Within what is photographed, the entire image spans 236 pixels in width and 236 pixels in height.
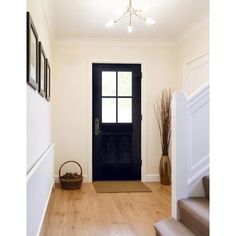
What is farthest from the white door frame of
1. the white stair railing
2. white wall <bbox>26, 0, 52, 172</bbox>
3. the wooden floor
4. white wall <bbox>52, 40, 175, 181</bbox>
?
the white stair railing

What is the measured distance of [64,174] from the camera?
5.34m

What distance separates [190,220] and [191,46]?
310cm

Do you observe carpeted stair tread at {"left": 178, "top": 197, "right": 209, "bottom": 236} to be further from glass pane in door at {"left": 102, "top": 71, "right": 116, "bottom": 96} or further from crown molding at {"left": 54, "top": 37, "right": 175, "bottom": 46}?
crown molding at {"left": 54, "top": 37, "right": 175, "bottom": 46}

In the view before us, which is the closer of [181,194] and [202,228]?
[202,228]

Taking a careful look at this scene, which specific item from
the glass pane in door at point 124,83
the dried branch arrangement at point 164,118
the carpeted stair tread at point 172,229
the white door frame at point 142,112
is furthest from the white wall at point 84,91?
the carpeted stair tread at point 172,229

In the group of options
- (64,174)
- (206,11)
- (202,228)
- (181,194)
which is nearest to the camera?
(202,228)

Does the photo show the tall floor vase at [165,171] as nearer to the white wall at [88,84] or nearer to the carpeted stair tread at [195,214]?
the white wall at [88,84]

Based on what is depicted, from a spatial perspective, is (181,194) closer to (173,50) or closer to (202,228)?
(202,228)

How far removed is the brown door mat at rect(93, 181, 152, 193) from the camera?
4.84m

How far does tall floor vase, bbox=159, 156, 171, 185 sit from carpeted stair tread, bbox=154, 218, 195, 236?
2.52 metres
